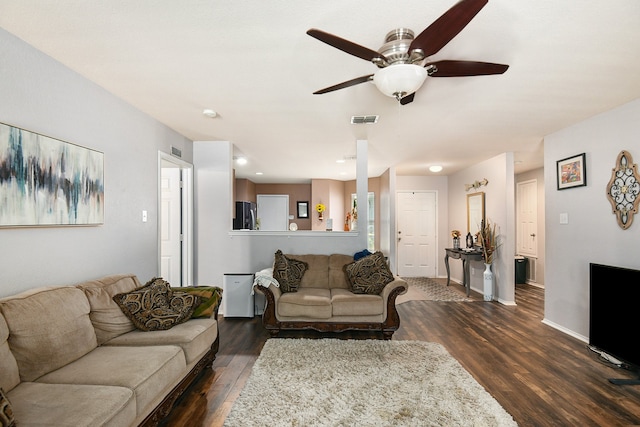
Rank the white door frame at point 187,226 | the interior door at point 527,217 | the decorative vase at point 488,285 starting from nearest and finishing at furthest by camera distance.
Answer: the white door frame at point 187,226, the decorative vase at point 488,285, the interior door at point 527,217

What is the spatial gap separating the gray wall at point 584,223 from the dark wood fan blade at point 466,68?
88.5 inches

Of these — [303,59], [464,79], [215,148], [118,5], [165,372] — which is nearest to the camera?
[118,5]

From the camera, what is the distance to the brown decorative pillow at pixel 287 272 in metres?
3.84

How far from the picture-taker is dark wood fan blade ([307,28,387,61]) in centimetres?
153

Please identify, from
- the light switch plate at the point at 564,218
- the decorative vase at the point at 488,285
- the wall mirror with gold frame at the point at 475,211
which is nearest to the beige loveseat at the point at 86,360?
the light switch plate at the point at 564,218

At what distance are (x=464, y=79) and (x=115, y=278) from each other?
3.30 metres

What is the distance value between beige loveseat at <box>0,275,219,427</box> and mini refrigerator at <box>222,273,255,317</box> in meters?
1.81

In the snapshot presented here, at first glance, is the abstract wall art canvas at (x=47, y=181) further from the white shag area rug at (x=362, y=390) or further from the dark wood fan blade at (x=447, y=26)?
the dark wood fan blade at (x=447, y=26)

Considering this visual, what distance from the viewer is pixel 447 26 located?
4.84 feet

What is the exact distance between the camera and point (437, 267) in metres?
7.70

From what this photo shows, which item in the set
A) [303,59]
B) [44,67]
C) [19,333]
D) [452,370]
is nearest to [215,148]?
[44,67]

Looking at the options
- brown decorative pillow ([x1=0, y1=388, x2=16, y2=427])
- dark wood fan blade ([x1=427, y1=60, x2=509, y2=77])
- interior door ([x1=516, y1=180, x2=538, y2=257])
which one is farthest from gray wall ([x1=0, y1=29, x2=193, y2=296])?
interior door ([x1=516, y1=180, x2=538, y2=257])

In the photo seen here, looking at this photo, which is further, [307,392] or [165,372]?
[307,392]

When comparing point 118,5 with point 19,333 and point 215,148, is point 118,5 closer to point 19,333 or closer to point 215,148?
point 19,333
